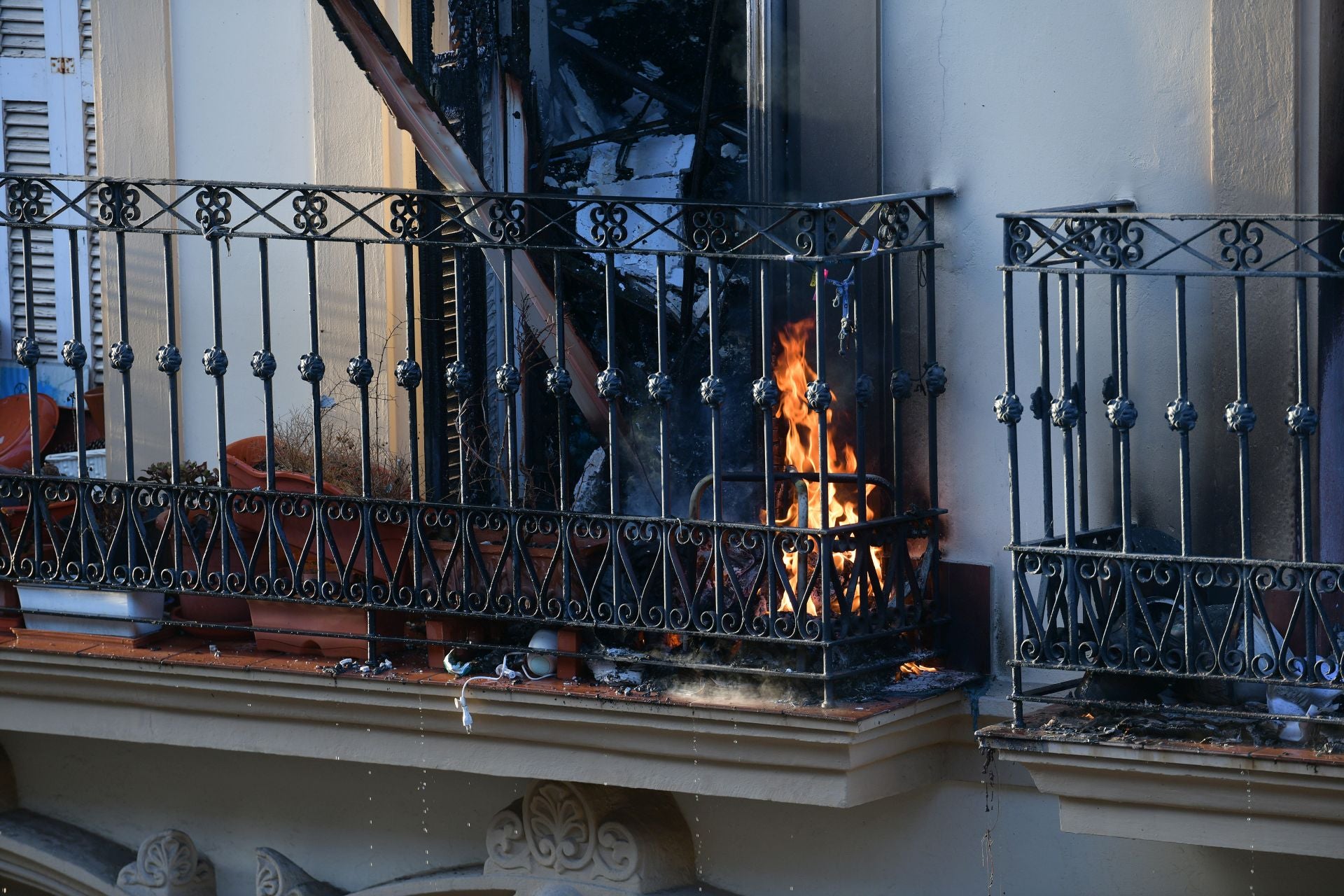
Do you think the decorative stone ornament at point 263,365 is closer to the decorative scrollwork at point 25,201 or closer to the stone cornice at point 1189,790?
the decorative scrollwork at point 25,201

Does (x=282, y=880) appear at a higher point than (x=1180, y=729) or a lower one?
lower

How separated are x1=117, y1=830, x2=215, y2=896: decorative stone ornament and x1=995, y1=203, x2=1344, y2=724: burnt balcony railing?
3.49m

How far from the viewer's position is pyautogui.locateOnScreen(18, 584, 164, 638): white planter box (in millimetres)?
7754

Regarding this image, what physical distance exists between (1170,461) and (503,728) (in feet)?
8.06

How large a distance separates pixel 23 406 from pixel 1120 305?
16.8 ft

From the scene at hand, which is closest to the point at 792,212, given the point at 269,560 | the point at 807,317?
the point at 807,317

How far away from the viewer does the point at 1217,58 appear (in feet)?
21.4

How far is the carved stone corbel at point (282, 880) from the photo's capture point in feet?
26.5

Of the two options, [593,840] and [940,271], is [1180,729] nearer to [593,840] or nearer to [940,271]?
[940,271]

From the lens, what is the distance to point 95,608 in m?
7.81

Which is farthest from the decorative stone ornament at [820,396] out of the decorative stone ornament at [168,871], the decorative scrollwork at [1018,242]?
the decorative stone ornament at [168,871]

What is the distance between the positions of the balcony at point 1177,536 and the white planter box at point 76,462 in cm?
445

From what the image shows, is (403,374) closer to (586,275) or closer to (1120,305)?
(586,275)

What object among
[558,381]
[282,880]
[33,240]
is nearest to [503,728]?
→ [558,381]
